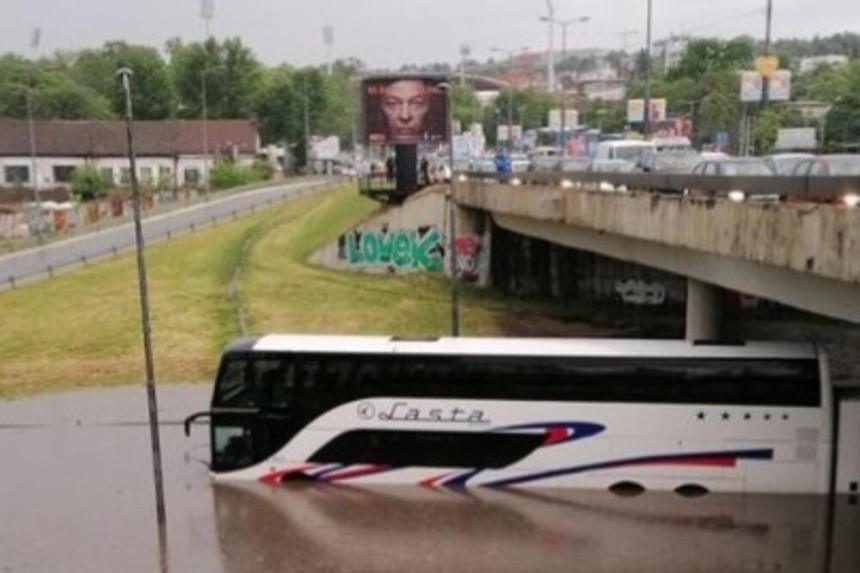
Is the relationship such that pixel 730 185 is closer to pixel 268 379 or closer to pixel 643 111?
pixel 268 379

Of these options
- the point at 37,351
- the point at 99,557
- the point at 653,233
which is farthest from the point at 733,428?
the point at 37,351

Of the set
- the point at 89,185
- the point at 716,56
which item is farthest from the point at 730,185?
the point at 716,56

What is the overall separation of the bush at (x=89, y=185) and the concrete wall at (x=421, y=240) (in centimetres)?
5277

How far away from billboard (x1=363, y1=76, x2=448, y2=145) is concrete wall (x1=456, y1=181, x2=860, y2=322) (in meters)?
22.8

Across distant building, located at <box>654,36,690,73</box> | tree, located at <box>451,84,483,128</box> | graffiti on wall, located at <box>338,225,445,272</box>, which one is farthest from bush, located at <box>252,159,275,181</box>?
graffiti on wall, located at <box>338,225,445,272</box>

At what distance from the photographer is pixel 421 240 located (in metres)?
44.4

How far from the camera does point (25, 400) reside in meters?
28.3

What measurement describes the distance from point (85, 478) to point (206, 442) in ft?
10.5

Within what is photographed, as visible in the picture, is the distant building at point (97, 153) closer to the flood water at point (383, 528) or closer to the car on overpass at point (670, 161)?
the car on overpass at point (670, 161)

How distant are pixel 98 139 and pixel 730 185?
298 ft

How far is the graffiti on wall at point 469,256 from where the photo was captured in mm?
43250

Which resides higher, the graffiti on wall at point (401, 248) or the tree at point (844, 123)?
the tree at point (844, 123)

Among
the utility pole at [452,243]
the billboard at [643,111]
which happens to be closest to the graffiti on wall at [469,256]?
the utility pole at [452,243]

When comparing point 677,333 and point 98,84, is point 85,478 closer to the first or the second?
point 677,333
